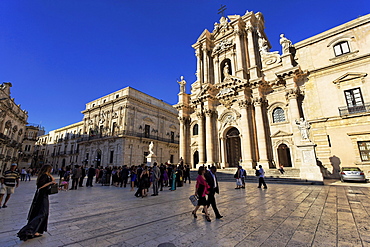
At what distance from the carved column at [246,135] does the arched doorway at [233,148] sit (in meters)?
2.37

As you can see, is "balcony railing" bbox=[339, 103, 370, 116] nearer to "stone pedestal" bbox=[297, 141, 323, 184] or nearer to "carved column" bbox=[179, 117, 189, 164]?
"stone pedestal" bbox=[297, 141, 323, 184]

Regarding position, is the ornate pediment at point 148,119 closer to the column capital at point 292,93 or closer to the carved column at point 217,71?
the carved column at point 217,71

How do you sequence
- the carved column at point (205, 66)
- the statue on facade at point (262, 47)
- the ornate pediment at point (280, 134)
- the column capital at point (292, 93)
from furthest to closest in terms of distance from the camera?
the carved column at point (205, 66) < the statue on facade at point (262, 47) < the ornate pediment at point (280, 134) < the column capital at point (292, 93)

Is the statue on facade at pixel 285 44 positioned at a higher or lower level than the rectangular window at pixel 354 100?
higher

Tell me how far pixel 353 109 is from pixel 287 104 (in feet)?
15.0

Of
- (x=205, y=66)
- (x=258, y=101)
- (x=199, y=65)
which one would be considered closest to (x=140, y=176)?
(x=258, y=101)

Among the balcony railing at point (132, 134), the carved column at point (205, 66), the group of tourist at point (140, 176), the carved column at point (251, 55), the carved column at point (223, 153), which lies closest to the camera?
the group of tourist at point (140, 176)

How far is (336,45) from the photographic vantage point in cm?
1622

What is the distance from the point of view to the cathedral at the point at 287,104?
45.9 feet

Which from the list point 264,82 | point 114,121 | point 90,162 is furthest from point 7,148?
point 264,82

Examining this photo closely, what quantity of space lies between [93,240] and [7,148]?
1351 inches

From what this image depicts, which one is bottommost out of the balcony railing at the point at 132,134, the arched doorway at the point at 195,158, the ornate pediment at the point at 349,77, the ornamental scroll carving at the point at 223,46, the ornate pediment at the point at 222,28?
the arched doorway at the point at 195,158

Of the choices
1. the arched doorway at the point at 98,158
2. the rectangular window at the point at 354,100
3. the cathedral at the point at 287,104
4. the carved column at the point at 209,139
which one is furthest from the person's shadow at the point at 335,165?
the arched doorway at the point at 98,158

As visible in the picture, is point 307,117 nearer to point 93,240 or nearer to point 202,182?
point 202,182
